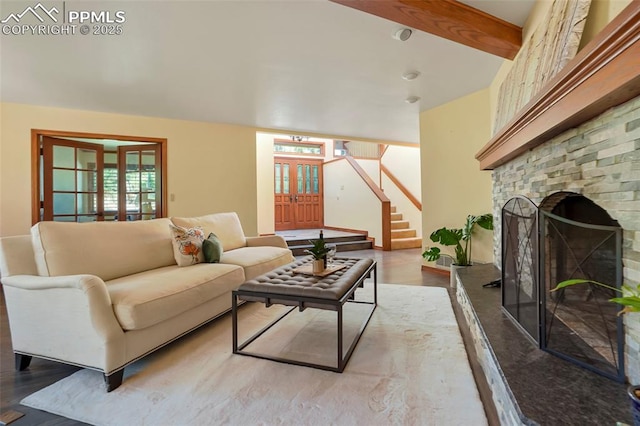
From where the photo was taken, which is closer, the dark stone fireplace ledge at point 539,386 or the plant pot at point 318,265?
the dark stone fireplace ledge at point 539,386

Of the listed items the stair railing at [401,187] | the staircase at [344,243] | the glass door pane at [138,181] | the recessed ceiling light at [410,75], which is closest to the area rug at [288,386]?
the recessed ceiling light at [410,75]

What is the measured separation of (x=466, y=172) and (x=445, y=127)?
73 centimetres

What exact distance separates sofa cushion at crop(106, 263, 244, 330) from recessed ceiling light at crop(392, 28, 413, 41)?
2364mm

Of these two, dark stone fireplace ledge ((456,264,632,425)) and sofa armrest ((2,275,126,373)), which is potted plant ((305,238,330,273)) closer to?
dark stone fireplace ledge ((456,264,632,425))

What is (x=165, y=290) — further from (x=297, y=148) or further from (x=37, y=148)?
(x=297, y=148)

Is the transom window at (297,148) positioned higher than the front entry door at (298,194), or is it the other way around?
the transom window at (297,148)

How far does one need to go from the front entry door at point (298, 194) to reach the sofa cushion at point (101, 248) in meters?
5.49

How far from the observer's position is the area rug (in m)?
1.42

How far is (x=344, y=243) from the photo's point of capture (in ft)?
21.6

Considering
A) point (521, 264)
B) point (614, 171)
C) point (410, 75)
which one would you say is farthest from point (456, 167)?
point (614, 171)

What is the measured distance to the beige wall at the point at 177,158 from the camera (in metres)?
3.92

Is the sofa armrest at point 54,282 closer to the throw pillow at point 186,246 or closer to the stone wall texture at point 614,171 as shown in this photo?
the throw pillow at point 186,246

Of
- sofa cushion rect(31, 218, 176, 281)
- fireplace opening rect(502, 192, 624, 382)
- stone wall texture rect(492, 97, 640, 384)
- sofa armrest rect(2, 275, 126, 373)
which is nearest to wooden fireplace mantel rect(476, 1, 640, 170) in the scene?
stone wall texture rect(492, 97, 640, 384)

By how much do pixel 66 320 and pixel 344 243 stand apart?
17.3ft
